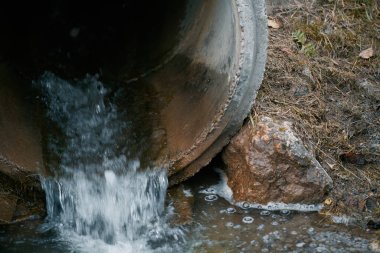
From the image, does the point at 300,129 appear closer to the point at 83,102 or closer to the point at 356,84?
the point at 356,84

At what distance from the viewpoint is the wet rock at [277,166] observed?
3.84 meters

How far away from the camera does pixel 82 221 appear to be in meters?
3.94

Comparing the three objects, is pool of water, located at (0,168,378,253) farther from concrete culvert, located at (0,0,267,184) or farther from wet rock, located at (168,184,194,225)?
concrete culvert, located at (0,0,267,184)

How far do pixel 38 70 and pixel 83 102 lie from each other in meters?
0.57

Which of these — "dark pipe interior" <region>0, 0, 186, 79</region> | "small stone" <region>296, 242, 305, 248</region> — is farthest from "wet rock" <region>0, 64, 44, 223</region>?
"small stone" <region>296, 242, 305, 248</region>

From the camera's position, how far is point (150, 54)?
5.16 m

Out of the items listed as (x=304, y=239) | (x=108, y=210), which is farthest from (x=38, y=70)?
(x=304, y=239)

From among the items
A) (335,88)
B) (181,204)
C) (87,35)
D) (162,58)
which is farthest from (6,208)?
(335,88)

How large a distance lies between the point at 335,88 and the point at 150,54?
162 centimetres

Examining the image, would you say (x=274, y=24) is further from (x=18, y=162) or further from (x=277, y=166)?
(x=18, y=162)

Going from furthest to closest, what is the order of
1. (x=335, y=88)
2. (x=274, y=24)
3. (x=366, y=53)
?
(x=274, y=24) → (x=366, y=53) → (x=335, y=88)

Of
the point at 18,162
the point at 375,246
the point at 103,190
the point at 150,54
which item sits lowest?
the point at 375,246

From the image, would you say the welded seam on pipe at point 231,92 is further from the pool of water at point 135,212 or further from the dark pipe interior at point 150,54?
the pool of water at point 135,212

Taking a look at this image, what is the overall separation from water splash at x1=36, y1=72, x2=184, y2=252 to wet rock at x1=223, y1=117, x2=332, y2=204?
23.6 inches
